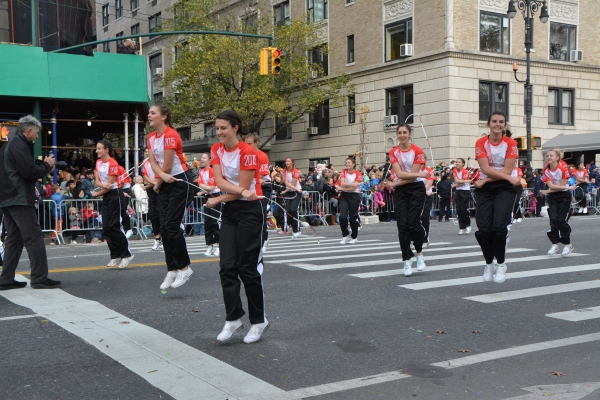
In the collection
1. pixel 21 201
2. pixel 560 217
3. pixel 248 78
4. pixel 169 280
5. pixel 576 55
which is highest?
pixel 576 55

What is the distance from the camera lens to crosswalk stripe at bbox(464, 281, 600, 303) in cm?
808

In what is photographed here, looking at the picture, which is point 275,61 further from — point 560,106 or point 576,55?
point 576,55

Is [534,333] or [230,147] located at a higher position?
[230,147]

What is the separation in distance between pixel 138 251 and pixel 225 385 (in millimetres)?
10617

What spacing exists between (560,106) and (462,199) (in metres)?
19.9

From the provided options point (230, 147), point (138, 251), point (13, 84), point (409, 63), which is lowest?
point (138, 251)

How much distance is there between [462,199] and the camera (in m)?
18.7

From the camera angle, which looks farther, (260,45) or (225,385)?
(260,45)

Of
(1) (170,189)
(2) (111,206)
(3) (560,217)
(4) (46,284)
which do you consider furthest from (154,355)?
(3) (560,217)

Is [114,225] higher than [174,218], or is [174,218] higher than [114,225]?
[174,218]

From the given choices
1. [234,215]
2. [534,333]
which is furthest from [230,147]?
[534,333]

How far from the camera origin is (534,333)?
6.34 meters

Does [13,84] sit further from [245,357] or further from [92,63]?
[245,357]

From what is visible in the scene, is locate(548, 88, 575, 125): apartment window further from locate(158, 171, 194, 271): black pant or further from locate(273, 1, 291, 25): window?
locate(158, 171, 194, 271): black pant
